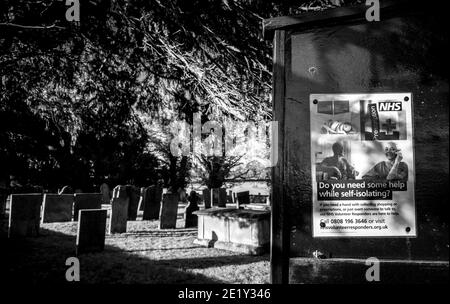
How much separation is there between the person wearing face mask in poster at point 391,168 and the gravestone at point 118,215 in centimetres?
817

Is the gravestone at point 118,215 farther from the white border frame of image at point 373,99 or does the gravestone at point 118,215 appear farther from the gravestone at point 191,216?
the white border frame of image at point 373,99

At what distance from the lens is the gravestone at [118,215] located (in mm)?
8977

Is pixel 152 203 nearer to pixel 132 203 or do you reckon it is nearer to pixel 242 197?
pixel 132 203

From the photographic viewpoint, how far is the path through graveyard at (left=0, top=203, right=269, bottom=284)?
4859 millimetres

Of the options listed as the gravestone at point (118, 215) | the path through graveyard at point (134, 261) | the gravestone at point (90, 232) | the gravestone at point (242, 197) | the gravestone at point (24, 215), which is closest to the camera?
the path through graveyard at point (134, 261)

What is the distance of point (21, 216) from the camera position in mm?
8188

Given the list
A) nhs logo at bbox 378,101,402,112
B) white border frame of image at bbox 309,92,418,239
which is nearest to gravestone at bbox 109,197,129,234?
white border frame of image at bbox 309,92,418,239

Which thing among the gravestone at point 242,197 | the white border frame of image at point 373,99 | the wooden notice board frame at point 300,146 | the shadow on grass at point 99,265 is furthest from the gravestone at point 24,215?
the white border frame of image at point 373,99

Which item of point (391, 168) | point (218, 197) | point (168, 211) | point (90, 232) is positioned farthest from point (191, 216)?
point (391, 168)

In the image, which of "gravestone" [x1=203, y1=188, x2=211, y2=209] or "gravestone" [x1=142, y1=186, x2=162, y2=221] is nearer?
"gravestone" [x1=142, y1=186, x2=162, y2=221]

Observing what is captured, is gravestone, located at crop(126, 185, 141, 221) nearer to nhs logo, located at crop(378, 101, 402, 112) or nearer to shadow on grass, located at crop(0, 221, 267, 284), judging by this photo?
Answer: shadow on grass, located at crop(0, 221, 267, 284)

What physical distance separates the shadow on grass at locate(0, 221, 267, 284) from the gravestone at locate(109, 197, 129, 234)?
5.19ft

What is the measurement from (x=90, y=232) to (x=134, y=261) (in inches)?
57.3

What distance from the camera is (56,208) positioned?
11.2 metres
